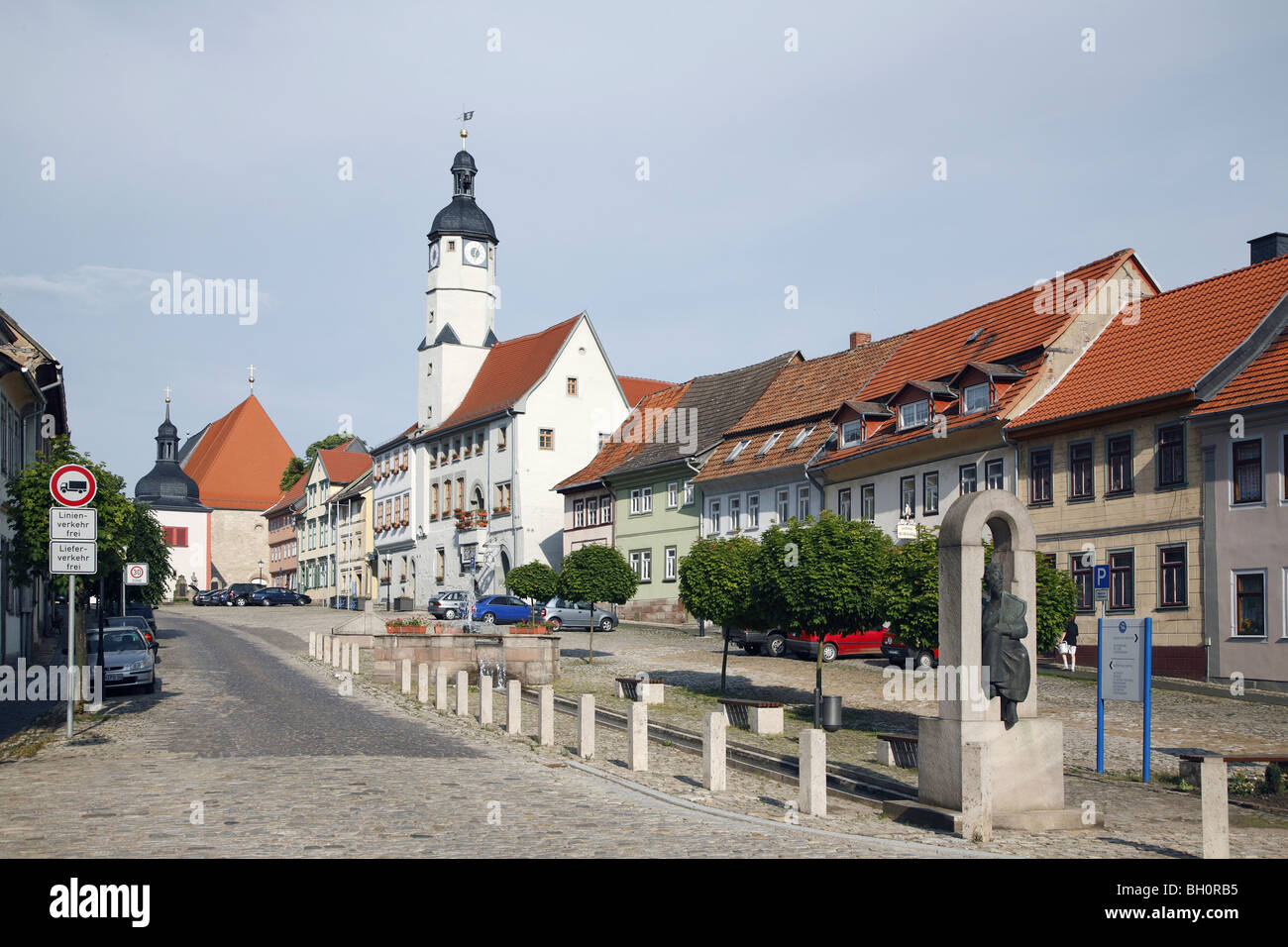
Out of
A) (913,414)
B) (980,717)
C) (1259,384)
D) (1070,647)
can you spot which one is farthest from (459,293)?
(980,717)

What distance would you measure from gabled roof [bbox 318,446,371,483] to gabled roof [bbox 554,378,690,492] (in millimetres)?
34587

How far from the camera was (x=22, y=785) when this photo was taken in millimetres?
13656

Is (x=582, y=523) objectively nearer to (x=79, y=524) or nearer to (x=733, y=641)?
(x=733, y=641)

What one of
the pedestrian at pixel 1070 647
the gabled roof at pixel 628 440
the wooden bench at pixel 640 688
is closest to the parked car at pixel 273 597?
the gabled roof at pixel 628 440

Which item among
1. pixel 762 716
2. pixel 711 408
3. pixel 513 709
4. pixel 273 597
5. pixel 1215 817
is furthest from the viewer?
pixel 273 597

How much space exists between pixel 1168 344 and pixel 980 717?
22843 mm

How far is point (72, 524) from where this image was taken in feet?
57.7

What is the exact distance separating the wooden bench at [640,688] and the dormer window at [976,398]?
15251 mm

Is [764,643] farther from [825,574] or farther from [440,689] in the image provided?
[440,689]

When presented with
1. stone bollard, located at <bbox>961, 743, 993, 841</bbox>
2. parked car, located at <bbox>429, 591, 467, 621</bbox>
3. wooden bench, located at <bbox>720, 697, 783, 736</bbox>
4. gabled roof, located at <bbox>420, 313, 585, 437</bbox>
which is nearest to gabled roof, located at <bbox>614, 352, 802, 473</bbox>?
parked car, located at <bbox>429, 591, 467, 621</bbox>

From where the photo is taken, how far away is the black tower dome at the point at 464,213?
77188 millimetres
